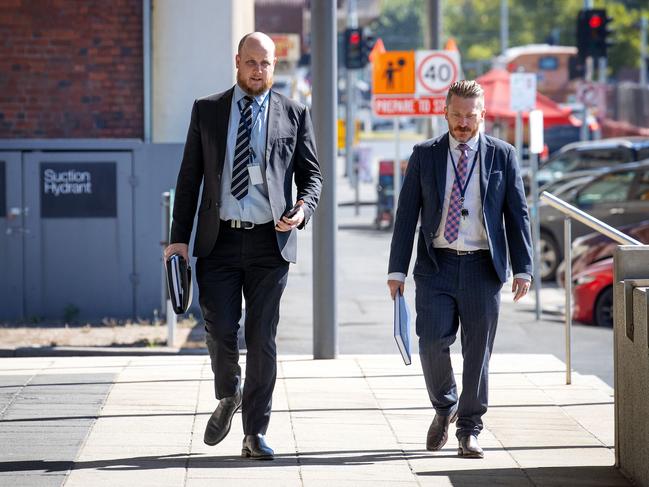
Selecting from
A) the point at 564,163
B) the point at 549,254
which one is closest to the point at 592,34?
the point at 564,163

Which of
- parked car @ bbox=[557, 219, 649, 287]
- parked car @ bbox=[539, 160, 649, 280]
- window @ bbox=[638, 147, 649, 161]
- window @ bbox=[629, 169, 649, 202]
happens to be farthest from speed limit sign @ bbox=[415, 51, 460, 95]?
window @ bbox=[638, 147, 649, 161]

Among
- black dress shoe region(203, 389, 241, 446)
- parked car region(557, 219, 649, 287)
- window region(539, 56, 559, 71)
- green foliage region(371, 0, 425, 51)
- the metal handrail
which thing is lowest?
black dress shoe region(203, 389, 241, 446)

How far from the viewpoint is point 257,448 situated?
645 centimetres

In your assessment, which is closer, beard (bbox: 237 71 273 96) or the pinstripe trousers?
beard (bbox: 237 71 273 96)

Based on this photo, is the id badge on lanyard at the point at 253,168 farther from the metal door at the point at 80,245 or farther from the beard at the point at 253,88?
the metal door at the point at 80,245

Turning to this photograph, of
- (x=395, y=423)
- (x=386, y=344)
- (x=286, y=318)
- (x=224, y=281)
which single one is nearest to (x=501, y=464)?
(x=395, y=423)

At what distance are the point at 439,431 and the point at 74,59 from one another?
8.30m

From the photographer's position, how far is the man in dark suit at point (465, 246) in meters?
6.54

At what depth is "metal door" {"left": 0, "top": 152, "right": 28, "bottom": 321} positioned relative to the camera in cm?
1361

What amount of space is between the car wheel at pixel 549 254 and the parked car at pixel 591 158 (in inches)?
252

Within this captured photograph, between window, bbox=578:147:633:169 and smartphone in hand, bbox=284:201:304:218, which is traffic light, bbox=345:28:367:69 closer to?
window, bbox=578:147:633:169

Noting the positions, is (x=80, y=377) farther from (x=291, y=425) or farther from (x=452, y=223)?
(x=452, y=223)

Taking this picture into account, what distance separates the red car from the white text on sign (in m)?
4.59

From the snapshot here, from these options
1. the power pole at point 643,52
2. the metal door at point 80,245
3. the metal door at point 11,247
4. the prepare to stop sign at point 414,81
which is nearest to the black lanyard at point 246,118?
the metal door at point 80,245
